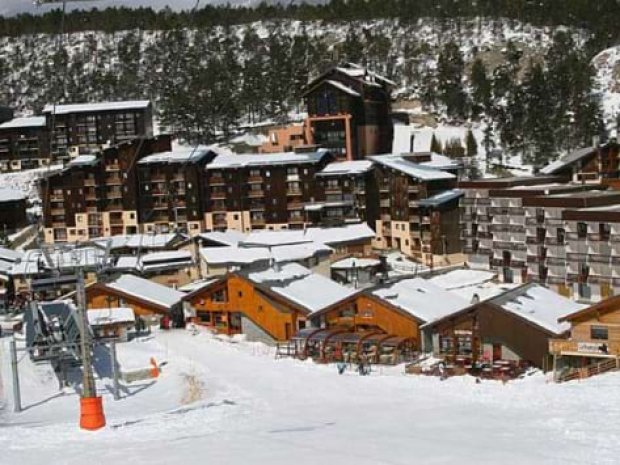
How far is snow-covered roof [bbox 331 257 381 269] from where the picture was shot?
3372 cm

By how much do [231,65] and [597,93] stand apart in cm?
2471

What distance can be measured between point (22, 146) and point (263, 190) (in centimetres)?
1968

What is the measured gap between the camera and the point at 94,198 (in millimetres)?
44812

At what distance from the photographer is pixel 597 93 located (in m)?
53.0

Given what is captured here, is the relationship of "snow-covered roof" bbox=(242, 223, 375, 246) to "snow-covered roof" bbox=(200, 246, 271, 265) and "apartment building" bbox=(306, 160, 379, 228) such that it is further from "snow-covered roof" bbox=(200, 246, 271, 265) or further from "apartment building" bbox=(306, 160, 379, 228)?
"apartment building" bbox=(306, 160, 379, 228)

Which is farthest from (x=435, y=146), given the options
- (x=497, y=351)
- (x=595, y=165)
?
(x=497, y=351)

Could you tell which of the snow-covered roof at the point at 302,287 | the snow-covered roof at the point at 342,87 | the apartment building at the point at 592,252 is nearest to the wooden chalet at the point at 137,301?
the snow-covered roof at the point at 302,287

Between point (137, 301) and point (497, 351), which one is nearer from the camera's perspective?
point (497, 351)

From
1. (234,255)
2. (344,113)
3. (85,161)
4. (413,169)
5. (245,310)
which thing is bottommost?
(245,310)

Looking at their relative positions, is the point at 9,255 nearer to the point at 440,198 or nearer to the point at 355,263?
the point at 355,263

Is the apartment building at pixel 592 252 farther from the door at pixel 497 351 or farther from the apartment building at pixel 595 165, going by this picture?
the apartment building at pixel 595 165

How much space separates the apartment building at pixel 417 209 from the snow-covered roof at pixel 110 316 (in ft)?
43.9

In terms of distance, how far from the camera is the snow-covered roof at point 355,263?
33719 mm

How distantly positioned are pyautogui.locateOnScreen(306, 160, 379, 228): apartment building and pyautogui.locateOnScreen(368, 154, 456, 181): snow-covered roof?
91cm
